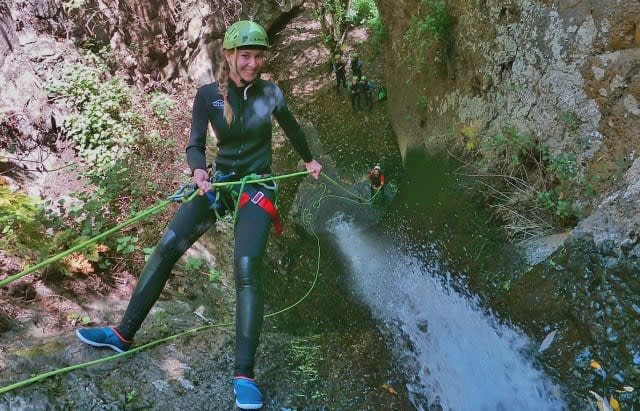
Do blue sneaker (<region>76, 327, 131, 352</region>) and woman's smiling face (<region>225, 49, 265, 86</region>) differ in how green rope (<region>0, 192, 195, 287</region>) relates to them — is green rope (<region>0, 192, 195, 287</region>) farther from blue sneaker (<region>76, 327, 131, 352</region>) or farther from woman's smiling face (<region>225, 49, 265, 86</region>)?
woman's smiling face (<region>225, 49, 265, 86</region>)

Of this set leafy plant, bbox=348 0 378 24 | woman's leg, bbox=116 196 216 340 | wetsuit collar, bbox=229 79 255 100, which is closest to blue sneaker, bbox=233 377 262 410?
woman's leg, bbox=116 196 216 340

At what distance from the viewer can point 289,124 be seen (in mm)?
3377

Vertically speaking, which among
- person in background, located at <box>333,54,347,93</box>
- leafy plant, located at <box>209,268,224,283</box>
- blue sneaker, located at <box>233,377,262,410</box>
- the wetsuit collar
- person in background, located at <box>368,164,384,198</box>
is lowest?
leafy plant, located at <box>209,268,224,283</box>

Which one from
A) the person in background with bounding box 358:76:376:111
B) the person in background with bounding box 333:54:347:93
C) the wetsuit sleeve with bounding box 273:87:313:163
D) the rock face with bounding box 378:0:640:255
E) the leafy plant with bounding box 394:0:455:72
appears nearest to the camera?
the wetsuit sleeve with bounding box 273:87:313:163

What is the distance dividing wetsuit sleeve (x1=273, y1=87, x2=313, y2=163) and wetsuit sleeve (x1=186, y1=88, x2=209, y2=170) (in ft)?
1.60

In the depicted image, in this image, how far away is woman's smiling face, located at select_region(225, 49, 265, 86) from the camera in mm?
2969

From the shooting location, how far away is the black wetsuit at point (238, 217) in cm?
280

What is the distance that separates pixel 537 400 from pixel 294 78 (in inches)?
443

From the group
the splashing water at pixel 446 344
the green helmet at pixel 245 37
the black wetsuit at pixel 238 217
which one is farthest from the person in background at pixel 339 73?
the green helmet at pixel 245 37

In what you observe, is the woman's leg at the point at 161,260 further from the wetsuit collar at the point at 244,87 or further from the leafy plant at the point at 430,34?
the leafy plant at the point at 430,34

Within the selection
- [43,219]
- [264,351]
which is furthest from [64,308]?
[264,351]

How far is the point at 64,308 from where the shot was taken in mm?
4020

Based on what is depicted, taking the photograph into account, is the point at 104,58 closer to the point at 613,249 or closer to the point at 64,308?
the point at 64,308

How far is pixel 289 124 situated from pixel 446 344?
7.48 ft
